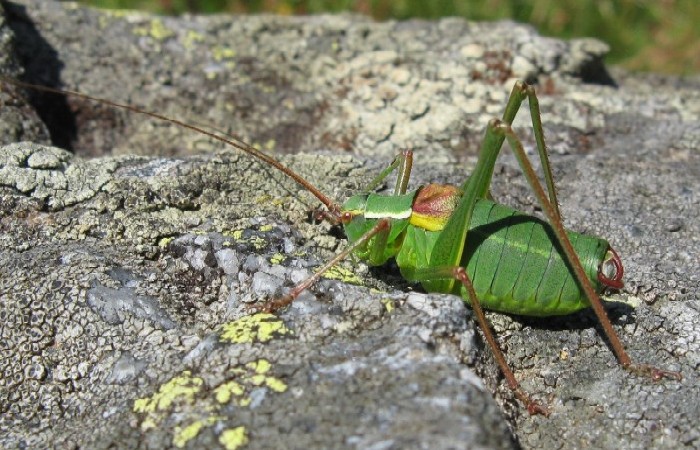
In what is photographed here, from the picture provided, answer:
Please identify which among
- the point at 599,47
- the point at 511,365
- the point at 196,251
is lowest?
the point at 511,365

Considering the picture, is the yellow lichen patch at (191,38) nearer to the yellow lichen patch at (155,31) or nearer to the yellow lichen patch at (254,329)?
the yellow lichen patch at (155,31)

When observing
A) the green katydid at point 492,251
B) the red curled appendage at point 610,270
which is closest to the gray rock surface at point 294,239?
the green katydid at point 492,251

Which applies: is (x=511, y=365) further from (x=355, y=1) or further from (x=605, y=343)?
(x=355, y=1)

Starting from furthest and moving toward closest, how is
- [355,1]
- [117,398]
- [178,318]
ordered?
[355,1] < [178,318] < [117,398]

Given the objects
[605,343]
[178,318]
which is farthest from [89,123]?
[605,343]

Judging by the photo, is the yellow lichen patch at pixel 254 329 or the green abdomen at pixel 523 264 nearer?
the yellow lichen patch at pixel 254 329

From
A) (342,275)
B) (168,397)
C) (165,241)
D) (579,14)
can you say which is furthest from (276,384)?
(579,14)
